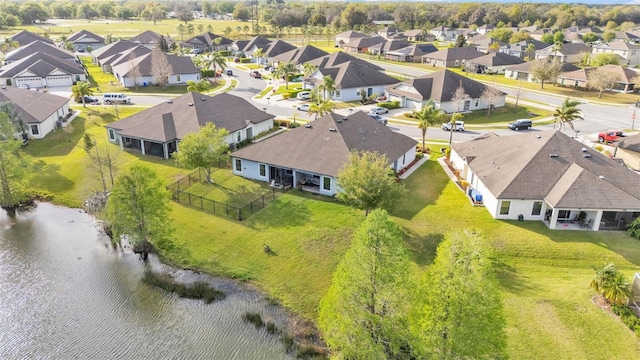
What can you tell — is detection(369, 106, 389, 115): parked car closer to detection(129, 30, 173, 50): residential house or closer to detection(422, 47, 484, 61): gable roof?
detection(422, 47, 484, 61): gable roof

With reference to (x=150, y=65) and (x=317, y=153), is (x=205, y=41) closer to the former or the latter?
(x=150, y=65)

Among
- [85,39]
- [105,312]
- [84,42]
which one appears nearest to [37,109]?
[105,312]

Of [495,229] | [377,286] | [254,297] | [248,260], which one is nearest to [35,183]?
[248,260]

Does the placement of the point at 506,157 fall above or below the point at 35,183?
above

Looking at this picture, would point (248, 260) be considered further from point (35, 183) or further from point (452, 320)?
point (35, 183)

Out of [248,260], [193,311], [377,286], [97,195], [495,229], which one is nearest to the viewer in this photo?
[377,286]

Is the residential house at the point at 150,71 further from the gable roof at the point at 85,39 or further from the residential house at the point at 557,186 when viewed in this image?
the residential house at the point at 557,186
